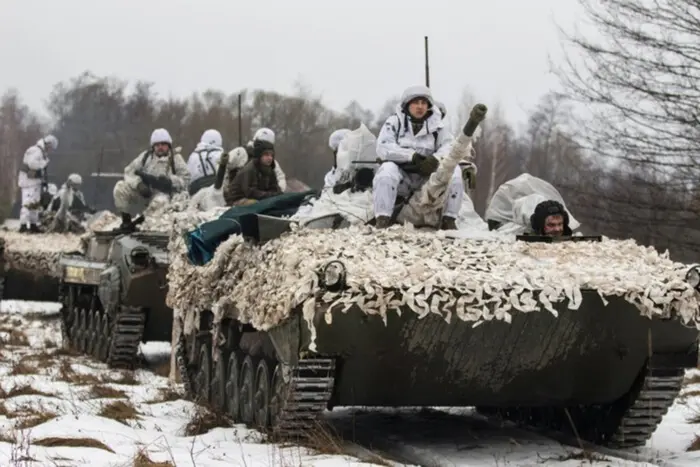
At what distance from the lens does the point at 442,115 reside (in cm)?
1019

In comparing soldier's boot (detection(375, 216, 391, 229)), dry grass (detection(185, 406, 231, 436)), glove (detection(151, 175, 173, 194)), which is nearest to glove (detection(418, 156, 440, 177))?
soldier's boot (detection(375, 216, 391, 229))

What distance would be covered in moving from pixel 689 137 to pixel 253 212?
325 inches

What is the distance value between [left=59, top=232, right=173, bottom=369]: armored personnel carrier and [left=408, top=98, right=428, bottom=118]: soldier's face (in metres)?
4.61

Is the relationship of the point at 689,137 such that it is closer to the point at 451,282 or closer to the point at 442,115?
the point at 442,115

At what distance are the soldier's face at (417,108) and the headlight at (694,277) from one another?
99.5 inches

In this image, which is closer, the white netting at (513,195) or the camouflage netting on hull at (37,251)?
the white netting at (513,195)

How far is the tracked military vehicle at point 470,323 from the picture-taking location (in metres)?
7.68

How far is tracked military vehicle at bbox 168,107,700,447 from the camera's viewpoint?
7680 millimetres

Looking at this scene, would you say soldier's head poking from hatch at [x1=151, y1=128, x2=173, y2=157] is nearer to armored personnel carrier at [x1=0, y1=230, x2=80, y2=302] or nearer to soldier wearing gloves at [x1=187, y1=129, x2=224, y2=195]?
soldier wearing gloves at [x1=187, y1=129, x2=224, y2=195]

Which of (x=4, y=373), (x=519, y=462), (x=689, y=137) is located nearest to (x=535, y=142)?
(x=689, y=137)

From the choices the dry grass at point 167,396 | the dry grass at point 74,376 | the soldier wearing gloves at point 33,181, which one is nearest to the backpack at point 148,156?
the dry grass at point 74,376

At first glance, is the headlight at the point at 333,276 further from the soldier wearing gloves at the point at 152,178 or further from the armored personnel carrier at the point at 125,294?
the soldier wearing gloves at the point at 152,178

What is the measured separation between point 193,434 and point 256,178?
5.01 m

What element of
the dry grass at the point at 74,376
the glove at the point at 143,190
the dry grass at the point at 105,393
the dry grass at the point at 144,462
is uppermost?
the glove at the point at 143,190
